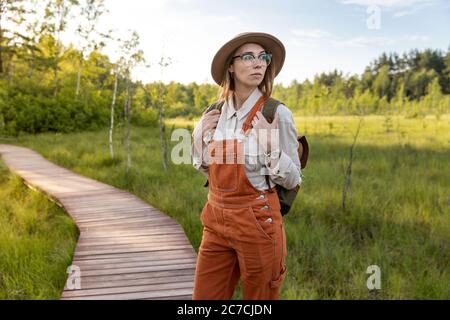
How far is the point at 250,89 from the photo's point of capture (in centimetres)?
185

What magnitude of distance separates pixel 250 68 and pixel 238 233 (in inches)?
29.4

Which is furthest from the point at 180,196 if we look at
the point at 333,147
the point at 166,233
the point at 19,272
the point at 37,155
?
the point at 37,155

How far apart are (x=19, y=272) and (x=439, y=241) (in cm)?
409

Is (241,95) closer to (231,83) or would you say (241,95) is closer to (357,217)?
(231,83)

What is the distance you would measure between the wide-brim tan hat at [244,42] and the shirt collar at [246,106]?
18cm

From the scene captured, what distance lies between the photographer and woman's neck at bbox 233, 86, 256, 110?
6.06 feet

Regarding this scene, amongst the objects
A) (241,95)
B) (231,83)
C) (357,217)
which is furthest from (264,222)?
(357,217)

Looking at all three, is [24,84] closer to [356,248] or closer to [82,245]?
[82,245]

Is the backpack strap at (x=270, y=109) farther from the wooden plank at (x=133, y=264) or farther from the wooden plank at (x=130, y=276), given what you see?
the wooden plank at (x=133, y=264)

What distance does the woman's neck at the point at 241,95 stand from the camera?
1848mm

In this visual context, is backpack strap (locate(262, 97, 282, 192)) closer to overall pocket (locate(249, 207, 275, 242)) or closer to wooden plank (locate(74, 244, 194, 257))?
overall pocket (locate(249, 207, 275, 242))

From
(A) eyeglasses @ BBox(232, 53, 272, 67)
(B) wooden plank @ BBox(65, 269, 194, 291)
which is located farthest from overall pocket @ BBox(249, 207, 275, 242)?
(B) wooden plank @ BBox(65, 269, 194, 291)

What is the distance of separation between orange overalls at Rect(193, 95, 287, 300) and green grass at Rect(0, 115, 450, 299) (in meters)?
1.24

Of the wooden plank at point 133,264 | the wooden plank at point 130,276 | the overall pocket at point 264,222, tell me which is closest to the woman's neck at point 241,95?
the overall pocket at point 264,222
